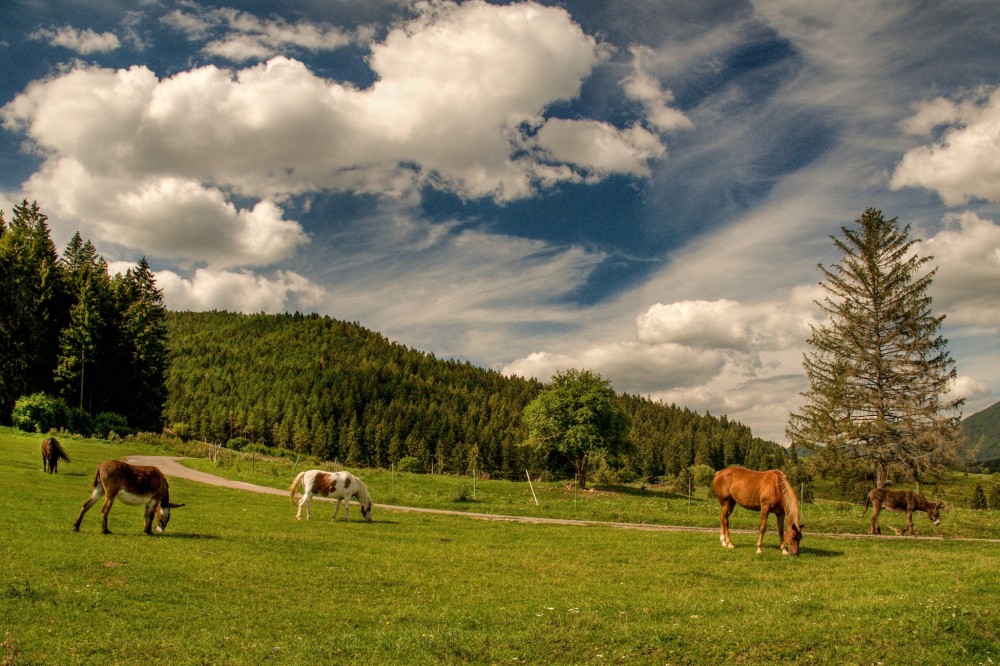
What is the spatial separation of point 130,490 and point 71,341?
62358mm

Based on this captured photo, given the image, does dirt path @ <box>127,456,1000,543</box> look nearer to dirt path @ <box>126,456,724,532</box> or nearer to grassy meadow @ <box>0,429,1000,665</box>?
dirt path @ <box>126,456,724,532</box>

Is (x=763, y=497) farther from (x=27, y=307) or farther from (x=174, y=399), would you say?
(x=174, y=399)

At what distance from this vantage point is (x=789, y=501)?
62.9 feet

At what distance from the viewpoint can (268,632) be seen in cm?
966

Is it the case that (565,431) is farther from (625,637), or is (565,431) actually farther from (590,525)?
(625,637)

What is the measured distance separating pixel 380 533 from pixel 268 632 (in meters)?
11.8

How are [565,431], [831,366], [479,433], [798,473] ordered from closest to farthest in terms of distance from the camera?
[831,366], [798,473], [565,431], [479,433]

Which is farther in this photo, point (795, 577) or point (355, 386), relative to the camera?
point (355, 386)

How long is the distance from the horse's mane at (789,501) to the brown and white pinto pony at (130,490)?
18.6 meters

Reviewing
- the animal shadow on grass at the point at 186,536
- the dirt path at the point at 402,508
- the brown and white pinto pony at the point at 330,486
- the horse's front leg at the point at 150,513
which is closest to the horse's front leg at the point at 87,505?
the horse's front leg at the point at 150,513

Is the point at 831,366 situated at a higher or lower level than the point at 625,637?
higher

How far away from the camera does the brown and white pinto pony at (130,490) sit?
16.2 meters

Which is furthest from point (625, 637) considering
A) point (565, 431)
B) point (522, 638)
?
point (565, 431)

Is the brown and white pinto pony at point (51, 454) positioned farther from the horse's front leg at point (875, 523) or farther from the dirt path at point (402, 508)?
the horse's front leg at point (875, 523)
